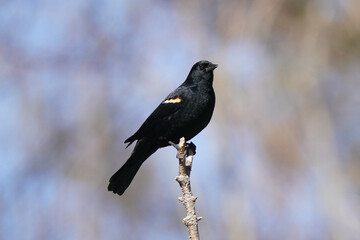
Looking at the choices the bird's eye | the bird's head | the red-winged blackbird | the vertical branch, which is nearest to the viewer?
the vertical branch

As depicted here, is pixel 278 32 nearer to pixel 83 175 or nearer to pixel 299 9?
pixel 299 9

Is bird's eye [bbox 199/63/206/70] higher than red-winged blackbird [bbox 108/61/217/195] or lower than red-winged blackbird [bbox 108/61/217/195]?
higher

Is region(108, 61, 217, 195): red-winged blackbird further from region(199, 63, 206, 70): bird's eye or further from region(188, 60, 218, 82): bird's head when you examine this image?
region(199, 63, 206, 70): bird's eye

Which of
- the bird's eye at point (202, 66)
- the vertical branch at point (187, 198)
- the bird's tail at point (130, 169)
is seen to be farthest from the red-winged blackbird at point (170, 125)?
the vertical branch at point (187, 198)

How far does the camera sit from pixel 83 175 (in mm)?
8945

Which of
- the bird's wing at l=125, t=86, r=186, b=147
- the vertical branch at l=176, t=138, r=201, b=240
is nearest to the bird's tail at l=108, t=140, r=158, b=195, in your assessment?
the bird's wing at l=125, t=86, r=186, b=147

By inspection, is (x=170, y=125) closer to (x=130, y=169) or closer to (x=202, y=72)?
(x=130, y=169)

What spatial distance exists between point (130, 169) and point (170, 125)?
17.8 inches

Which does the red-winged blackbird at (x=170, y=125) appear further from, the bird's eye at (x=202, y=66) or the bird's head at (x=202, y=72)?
the bird's eye at (x=202, y=66)

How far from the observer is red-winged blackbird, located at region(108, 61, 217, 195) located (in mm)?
4617

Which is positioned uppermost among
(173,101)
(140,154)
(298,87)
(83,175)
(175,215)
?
Result: (298,87)

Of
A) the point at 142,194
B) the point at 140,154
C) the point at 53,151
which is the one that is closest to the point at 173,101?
the point at 140,154

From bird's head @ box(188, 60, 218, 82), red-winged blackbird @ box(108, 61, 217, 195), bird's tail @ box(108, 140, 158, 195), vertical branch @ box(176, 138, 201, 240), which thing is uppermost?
bird's head @ box(188, 60, 218, 82)

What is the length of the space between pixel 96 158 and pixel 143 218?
1122 mm
